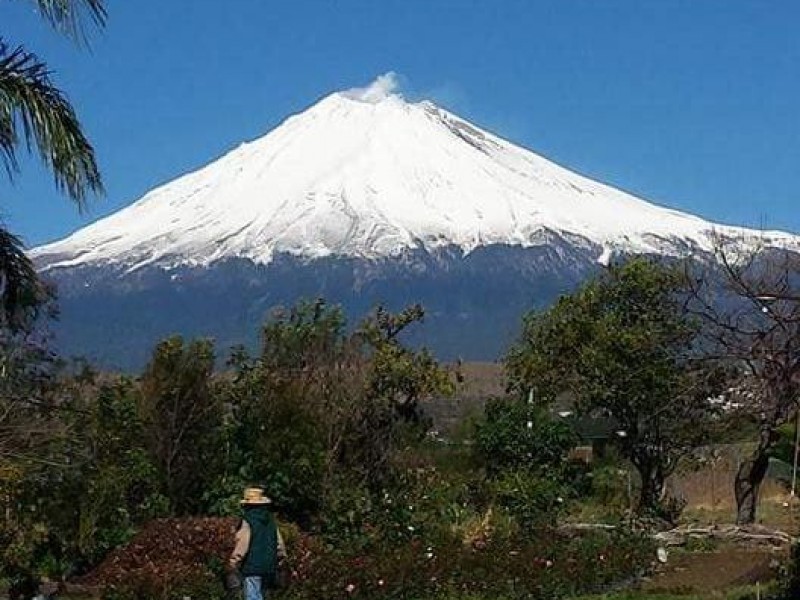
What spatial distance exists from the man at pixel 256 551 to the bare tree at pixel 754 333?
323cm

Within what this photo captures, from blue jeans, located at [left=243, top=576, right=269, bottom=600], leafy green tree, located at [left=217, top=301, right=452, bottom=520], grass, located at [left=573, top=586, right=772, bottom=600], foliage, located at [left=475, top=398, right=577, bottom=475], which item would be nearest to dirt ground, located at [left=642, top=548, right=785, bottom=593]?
grass, located at [left=573, top=586, right=772, bottom=600]

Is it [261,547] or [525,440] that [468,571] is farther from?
[525,440]

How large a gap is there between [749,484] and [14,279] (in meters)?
12.2

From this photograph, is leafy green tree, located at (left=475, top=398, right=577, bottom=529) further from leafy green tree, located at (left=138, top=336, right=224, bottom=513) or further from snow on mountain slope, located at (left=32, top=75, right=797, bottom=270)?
snow on mountain slope, located at (left=32, top=75, right=797, bottom=270)

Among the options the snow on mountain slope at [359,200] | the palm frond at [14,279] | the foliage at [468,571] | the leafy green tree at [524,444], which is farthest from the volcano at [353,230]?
the palm frond at [14,279]

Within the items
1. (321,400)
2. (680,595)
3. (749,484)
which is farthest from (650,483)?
(680,595)

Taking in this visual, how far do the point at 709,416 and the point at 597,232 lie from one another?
11018 centimetres

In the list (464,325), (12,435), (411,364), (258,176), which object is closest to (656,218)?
(464,325)

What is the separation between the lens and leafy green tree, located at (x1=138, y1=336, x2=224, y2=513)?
1811 centimetres

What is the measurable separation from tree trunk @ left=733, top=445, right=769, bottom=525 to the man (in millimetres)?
9118

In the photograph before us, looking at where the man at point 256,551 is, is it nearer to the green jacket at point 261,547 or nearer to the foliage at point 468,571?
the green jacket at point 261,547

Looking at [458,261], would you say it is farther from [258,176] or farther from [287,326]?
[287,326]

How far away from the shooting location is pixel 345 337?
2091 cm

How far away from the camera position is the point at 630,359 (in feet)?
67.1
